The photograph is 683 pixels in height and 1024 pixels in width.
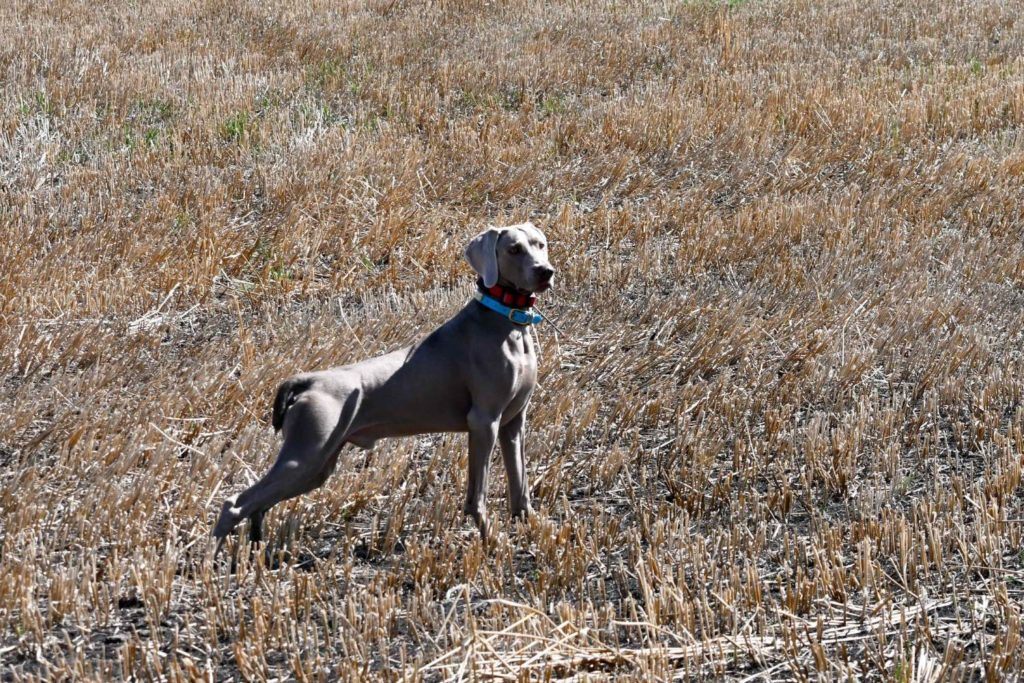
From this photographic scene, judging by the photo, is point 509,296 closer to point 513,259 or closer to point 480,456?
point 513,259

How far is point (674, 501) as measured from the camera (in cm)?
497

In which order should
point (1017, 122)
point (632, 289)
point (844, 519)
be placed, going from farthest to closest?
1. point (1017, 122)
2. point (632, 289)
3. point (844, 519)

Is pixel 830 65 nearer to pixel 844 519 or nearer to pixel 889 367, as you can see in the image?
pixel 889 367

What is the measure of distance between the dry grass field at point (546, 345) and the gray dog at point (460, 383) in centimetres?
27

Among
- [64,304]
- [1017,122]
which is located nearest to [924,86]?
[1017,122]

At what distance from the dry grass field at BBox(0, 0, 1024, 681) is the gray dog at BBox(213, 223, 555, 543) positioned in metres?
0.27

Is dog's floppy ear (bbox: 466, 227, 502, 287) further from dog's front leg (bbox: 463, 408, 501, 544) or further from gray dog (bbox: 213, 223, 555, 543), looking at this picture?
dog's front leg (bbox: 463, 408, 501, 544)

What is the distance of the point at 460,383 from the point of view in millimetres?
4258

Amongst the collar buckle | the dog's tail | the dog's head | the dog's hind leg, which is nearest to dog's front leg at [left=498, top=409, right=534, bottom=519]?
the collar buckle

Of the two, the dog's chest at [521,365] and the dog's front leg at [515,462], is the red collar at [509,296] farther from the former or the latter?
the dog's front leg at [515,462]

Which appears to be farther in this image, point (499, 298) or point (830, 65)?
point (830, 65)

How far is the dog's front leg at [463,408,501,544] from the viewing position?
421 centimetres

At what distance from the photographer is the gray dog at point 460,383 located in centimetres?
404

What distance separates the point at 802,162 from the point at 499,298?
6477 millimetres
